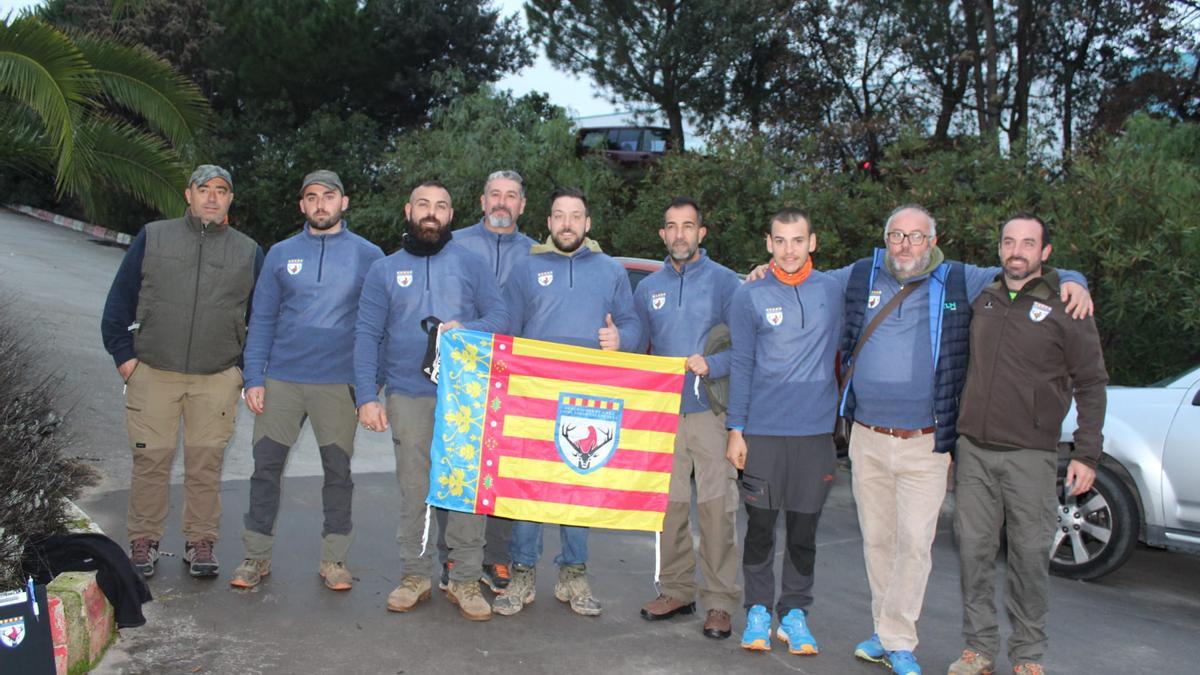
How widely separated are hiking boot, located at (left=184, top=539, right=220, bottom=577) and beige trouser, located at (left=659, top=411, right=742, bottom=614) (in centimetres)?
240

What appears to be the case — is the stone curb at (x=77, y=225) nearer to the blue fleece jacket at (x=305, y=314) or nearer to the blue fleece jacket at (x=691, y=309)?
the blue fleece jacket at (x=305, y=314)

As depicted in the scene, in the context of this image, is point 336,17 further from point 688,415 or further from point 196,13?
point 688,415

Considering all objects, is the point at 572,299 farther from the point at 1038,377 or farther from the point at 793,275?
the point at 1038,377

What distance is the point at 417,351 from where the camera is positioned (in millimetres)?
5781

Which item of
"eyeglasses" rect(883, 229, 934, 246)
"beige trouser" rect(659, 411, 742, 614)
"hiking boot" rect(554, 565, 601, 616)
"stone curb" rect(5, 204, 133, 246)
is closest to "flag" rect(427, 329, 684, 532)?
"beige trouser" rect(659, 411, 742, 614)

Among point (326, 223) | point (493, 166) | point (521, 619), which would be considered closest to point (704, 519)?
point (521, 619)

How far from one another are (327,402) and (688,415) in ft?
6.33

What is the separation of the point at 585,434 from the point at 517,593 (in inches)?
35.6

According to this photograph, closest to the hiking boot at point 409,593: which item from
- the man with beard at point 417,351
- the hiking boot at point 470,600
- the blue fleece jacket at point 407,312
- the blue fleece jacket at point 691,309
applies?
the man with beard at point 417,351

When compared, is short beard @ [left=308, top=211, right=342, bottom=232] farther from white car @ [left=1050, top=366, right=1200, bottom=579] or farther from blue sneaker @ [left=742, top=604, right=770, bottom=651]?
white car @ [left=1050, top=366, right=1200, bottom=579]

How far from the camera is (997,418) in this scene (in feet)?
16.4

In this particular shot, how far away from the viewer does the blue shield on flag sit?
18.7 feet

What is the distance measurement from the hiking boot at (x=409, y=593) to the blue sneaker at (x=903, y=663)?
2332 millimetres

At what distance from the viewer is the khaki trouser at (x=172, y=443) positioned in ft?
19.9
